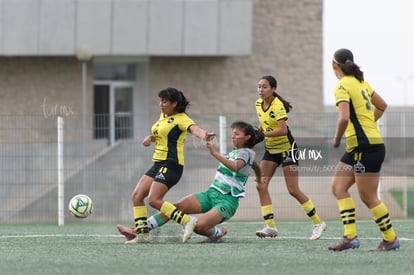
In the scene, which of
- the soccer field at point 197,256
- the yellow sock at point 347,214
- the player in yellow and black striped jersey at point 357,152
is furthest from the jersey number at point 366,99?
the soccer field at point 197,256

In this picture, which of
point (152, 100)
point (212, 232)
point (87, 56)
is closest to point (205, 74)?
point (152, 100)

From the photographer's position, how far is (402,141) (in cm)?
1997

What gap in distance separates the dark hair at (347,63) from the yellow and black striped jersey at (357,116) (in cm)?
7

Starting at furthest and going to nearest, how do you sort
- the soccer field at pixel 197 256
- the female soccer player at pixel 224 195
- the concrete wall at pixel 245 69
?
the concrete wall at pixel 245 69 < the female soccer player at pixel 224 195 < the soccer field at pixel 197 256

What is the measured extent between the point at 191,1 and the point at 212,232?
1767cm

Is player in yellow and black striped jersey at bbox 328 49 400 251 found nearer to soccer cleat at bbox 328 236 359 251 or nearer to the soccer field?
soccer cleat at bbox 328 236 359 251

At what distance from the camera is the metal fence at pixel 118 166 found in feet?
64.1

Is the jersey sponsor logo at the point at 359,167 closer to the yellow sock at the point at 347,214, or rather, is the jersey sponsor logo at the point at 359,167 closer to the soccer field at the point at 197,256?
the yellow sock at the point at 347,214

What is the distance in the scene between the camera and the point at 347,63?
9.99 m

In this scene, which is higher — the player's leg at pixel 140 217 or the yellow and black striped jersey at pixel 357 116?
the yellow and black striped jersey at pixel 357 116

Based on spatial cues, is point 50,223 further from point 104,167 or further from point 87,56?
point 87,56

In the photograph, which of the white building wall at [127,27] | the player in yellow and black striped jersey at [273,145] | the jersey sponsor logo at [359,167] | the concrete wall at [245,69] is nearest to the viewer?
the jersey sponsor logo at [359,167]

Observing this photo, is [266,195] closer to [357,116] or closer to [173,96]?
[173,96]

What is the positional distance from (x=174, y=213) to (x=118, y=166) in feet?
33.0
